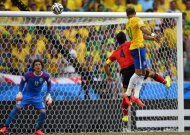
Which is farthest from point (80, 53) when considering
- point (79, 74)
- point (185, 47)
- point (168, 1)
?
point (168, 1)

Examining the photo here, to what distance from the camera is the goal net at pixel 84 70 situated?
44.0ft

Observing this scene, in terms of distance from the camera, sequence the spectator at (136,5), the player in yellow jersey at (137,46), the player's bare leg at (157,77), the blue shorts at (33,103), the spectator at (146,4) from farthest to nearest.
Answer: the spectator at (146,4) < the spectator at (136,5) < the player's bare leg at (157,77) < the blue shorts at (33,103) < the player in yellow jersey at (137,46)

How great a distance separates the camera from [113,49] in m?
14.1

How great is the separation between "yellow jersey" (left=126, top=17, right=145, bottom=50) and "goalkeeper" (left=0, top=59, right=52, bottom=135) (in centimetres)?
163

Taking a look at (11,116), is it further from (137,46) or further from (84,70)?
(137,46)

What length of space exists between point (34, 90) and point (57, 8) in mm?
1516

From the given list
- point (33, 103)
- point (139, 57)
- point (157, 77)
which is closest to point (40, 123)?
point (33, 103)

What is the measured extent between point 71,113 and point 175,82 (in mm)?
2108

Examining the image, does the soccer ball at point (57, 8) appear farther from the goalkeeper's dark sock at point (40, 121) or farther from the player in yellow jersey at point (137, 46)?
the goalkeeper's dark sock at point (40, 121)

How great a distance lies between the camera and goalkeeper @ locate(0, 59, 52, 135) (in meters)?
12.4

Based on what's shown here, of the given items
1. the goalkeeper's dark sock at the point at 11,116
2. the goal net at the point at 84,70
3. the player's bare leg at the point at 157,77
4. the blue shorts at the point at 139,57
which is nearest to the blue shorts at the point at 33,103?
the goalkeeper's dark sock at the point at 11,116

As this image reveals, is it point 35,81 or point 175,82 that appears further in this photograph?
point 175,82

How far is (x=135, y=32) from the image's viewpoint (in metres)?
12.2

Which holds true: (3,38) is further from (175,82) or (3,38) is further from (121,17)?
(175,82)
